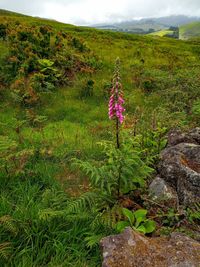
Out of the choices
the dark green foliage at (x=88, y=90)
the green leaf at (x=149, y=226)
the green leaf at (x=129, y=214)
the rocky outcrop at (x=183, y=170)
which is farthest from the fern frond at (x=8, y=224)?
the dark green foliage at (x=88, y=90)

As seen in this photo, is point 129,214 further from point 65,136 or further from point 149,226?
point 65,136

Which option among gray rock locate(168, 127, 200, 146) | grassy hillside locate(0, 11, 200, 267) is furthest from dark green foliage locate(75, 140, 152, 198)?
gray rock locate(168, 127, 200, 146)

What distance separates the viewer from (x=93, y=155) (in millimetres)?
8883

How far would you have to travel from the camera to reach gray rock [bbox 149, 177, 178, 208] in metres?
5.90

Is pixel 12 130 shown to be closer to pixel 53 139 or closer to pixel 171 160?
pixel 53 139

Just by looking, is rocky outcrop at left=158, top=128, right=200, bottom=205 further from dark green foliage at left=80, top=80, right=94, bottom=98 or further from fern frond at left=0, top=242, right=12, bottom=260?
dark green foliage at left=80, top=80, right=94, bottom=98

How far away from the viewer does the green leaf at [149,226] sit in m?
5.30

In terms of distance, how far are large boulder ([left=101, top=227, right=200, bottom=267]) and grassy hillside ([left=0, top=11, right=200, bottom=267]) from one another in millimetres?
574

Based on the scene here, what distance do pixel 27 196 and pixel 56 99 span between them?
792 cm

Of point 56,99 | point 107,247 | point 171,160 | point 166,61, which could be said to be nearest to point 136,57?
point 166,61

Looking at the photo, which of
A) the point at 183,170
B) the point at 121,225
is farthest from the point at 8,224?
the point at 183,170

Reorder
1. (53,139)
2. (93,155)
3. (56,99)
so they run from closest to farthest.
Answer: (93,155) → (53,139) → (56,99)

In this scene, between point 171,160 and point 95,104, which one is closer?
point 171,160

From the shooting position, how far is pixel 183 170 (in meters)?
6.37
